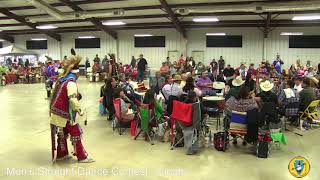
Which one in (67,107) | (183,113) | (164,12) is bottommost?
(183,113)

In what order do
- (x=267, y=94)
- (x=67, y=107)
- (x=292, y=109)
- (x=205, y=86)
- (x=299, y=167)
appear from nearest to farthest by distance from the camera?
(x=67, y=107), (x=299, y=167), (x=267, y=94), (x=292, y=109), (x=205, y=86)

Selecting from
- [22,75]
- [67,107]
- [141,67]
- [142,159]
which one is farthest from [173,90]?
[22,75]

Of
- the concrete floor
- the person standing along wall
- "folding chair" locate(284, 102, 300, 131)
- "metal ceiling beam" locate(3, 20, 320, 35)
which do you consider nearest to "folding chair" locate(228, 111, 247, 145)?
the concrete floor

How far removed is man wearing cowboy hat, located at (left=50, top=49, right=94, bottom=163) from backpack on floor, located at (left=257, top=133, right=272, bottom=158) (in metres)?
2.35

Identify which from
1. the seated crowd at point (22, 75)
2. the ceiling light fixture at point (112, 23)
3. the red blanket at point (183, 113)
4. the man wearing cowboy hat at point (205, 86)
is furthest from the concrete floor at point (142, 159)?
the ceiling light fixture at point (112, 23)

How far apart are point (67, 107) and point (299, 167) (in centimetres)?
308

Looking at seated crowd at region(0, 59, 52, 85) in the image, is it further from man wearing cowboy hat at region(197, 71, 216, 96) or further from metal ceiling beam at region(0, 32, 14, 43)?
man wearing cowboy hat at region(197, 71, 216, 96)

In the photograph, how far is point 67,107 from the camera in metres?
3.65

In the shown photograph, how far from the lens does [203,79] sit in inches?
266

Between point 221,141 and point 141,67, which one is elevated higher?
point 141,67

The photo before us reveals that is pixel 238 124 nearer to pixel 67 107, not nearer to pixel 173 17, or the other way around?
pixel 67 107

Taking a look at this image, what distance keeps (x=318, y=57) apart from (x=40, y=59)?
16962 millimetres

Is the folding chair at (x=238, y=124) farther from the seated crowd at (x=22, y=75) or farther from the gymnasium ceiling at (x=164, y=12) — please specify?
the seated crowd at (x=22, y=75)

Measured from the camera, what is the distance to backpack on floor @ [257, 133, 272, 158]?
13.3ft
